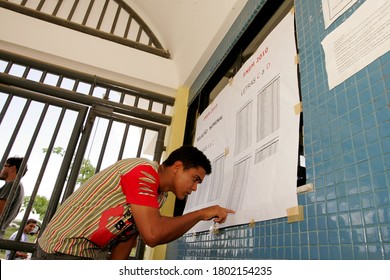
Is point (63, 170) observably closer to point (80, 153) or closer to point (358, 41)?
point (80, 153)

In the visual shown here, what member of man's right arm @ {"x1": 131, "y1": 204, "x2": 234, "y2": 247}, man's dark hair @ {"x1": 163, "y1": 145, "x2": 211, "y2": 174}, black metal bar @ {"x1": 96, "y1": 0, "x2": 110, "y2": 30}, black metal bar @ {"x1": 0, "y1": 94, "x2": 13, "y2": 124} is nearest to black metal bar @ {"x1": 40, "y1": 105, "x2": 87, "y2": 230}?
black metal bar @ {"x1": 0, "y1": 94, "x2": 13, "y2": 124}

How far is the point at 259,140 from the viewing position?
Result: 115 cm

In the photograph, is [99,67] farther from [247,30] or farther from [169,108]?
[247,30]

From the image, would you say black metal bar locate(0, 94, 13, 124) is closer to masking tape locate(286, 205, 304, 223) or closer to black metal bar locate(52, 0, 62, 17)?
black metal bar locate(52, 0, 62, 17)

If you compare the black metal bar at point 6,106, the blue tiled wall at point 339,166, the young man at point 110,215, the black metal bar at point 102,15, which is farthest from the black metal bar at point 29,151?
the blue tiled wall at point 339,166

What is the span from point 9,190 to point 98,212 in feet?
4.05

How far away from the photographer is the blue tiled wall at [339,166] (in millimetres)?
619

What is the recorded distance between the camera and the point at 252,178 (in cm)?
113

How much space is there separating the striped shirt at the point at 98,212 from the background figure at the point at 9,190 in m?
0.98

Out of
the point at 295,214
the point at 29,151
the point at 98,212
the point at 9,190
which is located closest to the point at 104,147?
the point at 29,151

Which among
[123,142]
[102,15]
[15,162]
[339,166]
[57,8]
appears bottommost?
[339,166]

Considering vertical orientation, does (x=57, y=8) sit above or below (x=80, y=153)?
above

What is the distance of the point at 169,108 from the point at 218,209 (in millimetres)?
1557
